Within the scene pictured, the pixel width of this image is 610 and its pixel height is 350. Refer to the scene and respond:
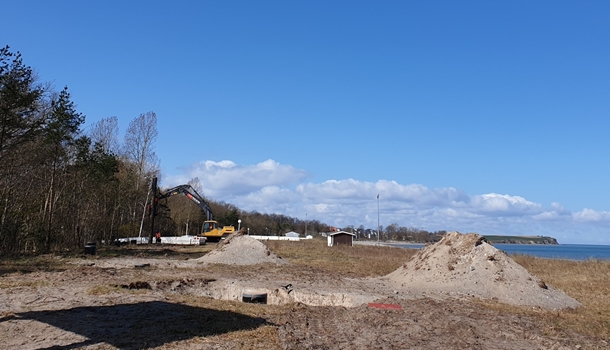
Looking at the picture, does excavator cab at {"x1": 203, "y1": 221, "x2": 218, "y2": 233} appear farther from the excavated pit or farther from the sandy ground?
the excavated pit

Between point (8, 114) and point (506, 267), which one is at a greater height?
point (8, 114)

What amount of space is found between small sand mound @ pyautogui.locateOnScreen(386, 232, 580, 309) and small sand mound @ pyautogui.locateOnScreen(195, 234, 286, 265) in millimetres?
8370

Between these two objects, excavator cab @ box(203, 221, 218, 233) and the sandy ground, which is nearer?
the sandy ground

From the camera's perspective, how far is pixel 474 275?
53.2ft

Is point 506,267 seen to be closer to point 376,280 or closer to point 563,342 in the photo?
point 376,280

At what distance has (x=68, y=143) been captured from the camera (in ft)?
88.7

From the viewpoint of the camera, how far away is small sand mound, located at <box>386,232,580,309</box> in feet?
47.6

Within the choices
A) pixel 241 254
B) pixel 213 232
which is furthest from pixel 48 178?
pixel 213 232

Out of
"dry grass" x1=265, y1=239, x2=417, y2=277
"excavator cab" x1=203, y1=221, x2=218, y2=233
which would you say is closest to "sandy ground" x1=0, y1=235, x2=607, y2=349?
"dry grass" x1=265, y1=239, x2=417, y2=277

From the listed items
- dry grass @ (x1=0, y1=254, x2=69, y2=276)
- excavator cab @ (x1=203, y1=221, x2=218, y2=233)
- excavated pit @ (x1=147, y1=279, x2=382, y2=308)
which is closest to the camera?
excavated pit @ (x1=147, y1=279, x2=382, y2=308)

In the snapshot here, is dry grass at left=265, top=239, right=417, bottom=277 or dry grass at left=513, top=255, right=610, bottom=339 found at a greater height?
dry grass at left=265, top=239, right=417, bottom=277

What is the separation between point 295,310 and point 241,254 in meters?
14.9

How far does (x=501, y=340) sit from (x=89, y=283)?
10.7 m

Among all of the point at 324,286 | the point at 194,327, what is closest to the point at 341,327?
the point at 194,327
